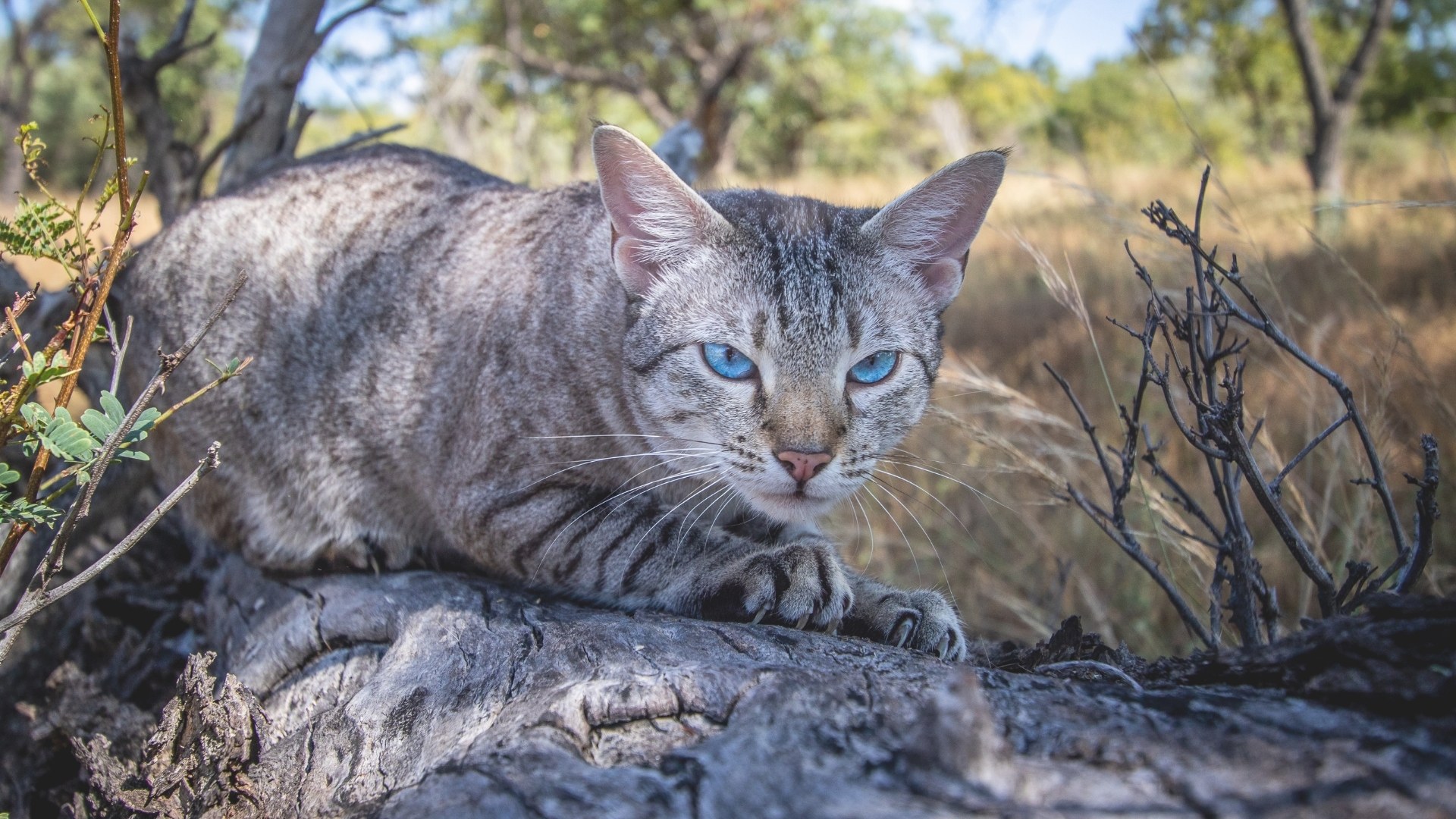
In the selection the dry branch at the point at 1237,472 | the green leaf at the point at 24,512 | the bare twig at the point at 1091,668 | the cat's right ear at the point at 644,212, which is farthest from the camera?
the cat's right ear at the point at 644,212

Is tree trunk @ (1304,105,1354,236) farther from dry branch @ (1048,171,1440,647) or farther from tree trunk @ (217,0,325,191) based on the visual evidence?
tree trunk @ (217,0,325,191)

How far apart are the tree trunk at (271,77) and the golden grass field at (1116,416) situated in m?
2.54

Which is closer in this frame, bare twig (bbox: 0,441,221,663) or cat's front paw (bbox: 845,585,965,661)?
bare twig (bbox: 0,441,221,663)

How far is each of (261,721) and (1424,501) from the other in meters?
2.43

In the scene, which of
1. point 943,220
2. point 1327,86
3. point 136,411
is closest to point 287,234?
point 136,411

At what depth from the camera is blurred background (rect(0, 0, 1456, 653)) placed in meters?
3.48

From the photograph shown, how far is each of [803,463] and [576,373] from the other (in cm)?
86

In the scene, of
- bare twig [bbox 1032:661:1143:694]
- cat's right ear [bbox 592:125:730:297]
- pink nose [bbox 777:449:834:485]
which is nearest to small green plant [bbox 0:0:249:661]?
cat's right ear [bbox 592:125:730:297]

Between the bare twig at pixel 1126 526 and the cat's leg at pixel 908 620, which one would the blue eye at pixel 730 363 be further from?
the bare twig at pixel 1126 526

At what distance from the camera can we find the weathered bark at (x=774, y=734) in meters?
1.14

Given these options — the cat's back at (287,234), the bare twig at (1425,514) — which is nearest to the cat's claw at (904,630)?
the bare twig at (1425,514)

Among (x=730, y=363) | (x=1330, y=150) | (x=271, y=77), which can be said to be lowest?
(x=730, y=363)

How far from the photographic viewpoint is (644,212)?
2.70m

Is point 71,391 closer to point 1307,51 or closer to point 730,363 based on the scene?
point 730,363
